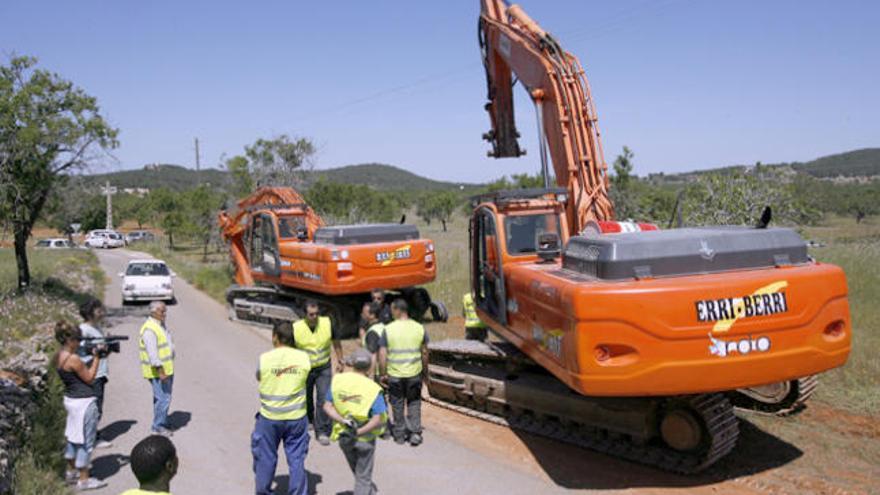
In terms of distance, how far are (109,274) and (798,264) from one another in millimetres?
30308

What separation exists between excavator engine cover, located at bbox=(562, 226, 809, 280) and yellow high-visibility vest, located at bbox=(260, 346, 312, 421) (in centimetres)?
273

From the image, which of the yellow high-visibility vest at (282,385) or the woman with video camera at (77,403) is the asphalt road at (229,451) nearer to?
the woman with video camera at (77,403)

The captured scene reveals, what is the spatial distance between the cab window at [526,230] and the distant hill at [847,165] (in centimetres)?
12376

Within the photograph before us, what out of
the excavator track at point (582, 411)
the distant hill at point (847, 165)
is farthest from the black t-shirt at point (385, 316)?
the distant hill at point (847, 165)

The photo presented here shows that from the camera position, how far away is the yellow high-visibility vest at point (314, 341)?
7.88 meters

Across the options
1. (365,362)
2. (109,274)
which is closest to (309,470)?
(365,362)

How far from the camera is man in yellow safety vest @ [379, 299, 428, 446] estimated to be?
7863 millimetres

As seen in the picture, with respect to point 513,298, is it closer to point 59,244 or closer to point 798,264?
point 798,264

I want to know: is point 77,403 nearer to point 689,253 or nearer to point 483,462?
point 483,462

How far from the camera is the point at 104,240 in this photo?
52719 mm

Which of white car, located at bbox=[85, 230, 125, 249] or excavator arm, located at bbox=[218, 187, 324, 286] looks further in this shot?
white car, located at bbox=[85, 230, 125, 249]

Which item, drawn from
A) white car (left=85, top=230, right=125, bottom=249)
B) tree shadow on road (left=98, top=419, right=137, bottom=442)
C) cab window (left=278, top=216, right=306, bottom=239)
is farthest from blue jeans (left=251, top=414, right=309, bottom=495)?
white car (left=85, top=230, right=125, bottom=249)

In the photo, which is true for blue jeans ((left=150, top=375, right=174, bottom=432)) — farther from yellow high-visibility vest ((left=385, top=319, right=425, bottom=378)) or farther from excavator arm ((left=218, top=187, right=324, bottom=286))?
excavator arm ((left=218, top=187, right=324, bottom=286))

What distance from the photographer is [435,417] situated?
902 centimetres
